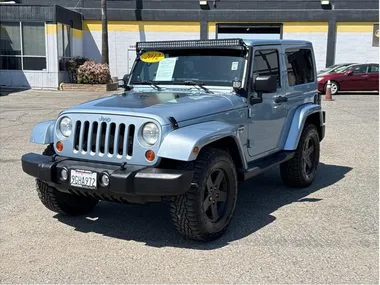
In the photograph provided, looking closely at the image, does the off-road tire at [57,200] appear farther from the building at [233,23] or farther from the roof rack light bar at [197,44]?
the building at [233,23]

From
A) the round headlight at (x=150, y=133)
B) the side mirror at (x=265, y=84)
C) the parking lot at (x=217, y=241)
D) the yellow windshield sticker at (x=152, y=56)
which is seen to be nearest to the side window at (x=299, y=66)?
the side mirror at (x=265, y=84)

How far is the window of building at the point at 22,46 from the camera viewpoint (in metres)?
23.8

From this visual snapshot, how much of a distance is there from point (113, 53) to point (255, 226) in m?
25.6

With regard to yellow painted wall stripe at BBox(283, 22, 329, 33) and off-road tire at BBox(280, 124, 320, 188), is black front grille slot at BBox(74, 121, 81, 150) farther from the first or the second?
yellow painted wall stripe at BBox(283, 22, 329, 33)

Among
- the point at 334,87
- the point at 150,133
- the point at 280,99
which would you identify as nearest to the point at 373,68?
the point at 334,87

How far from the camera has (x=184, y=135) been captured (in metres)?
4.12

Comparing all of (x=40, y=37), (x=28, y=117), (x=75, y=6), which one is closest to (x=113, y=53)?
(x=75, y=6)

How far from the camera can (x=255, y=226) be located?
16.1 feet

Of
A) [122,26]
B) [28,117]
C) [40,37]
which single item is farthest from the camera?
[122,26]

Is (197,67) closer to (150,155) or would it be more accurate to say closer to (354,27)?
(150,155)

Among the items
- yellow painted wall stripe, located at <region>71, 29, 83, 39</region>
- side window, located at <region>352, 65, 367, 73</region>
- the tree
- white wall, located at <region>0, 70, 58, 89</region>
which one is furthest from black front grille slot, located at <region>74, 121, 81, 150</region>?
yellow painted wall stripe, located at <region>71, 29, 83, 39</region>

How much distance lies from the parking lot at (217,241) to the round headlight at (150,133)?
98 cm

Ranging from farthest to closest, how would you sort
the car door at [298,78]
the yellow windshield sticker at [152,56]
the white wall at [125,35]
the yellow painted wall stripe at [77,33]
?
the white wall at [125,35], the yellow painted wall stripe at [77,33], the car door at [298,78], the yellow windshield sticker at [152,56]

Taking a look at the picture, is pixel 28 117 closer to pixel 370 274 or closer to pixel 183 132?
pixel 183 132
